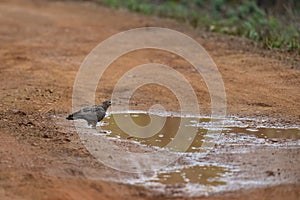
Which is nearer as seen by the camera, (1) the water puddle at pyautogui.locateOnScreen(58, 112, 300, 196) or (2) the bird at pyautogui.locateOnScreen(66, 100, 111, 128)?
(1) the water puddle at pyautogui.locateOnScreen(58, 112, 300, 196)

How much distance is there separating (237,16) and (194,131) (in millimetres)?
8655

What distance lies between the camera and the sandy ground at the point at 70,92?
5004mm

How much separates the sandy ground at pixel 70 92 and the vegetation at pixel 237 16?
432 millimetres

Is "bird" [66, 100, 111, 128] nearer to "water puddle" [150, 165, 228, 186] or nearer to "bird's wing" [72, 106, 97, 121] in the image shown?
"bird's wing" [72, 106, 97, 121]

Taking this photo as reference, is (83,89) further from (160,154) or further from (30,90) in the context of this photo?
(160,154)

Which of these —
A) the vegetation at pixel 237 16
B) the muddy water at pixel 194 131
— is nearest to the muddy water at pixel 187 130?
the muddy water at pixel 194 131

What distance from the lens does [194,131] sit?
6480mm

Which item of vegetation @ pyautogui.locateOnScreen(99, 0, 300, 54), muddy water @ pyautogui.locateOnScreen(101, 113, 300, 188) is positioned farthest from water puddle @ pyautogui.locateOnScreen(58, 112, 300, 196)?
vegetation @ pyautogui.locateOnScreen(99, 0, 300, 54)

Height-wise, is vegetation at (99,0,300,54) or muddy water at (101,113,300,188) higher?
vegetation at (99,0,300,54)

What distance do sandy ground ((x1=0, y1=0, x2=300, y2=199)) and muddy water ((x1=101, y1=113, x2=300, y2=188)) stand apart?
36cm

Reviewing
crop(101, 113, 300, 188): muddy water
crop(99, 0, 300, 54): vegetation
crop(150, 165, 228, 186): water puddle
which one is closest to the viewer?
crop(150, 165, 228, 186): water puddle

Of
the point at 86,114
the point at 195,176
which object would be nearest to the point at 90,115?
the point at 86,114

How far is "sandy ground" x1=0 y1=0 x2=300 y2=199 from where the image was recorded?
5004 millimetres

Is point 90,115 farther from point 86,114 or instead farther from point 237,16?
point 237,16
